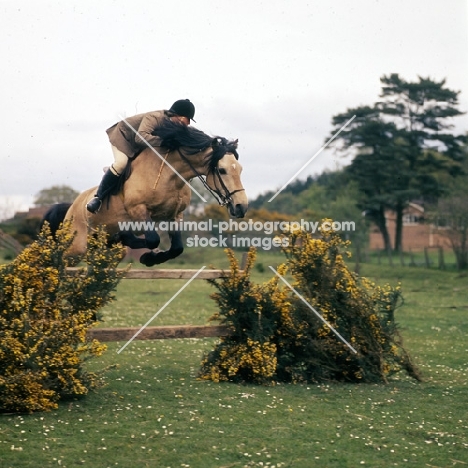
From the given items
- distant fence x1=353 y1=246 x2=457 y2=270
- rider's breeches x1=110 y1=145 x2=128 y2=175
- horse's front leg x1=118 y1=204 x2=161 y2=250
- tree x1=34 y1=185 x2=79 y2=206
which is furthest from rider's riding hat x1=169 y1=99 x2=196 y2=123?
distant fence x1=353 y1=246 x2=457 y2=270

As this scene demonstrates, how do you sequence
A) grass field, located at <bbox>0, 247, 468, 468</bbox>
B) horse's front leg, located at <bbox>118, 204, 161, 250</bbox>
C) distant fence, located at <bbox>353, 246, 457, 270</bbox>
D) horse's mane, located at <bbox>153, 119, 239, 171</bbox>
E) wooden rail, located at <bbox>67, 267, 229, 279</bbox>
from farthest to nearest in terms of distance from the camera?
distant fence, located at <bbox>353, 246, 457, 270</bbox> < horse's mane, located at <bbox>153, 119, 239, 171</bbox> < horse's front leg, located at <bbox>118, 204, 161, 250</bbox> < wooden rail, located at <bbox>67, 267, 229, 279</bbox> < grass field, located at <bbox>0, 247, 468, 468</bbox>

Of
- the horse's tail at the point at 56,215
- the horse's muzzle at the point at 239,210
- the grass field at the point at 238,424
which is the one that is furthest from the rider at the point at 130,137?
the grass field at the point at 238,424

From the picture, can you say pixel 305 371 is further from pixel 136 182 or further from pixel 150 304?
pixel 150 304

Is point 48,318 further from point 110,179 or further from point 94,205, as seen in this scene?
point 110,179

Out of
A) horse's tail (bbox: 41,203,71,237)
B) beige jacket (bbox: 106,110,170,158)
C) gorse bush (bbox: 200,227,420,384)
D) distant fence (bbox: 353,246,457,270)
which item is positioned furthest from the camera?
distant fence (bbox: 353,246,457,270)

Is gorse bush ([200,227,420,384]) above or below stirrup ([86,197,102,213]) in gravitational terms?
below

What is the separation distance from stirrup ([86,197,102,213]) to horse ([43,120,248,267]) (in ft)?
0.46

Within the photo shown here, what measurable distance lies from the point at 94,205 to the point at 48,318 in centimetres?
147

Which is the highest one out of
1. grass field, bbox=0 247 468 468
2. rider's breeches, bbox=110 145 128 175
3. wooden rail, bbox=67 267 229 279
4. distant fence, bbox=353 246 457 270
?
rider's breeches, bbox=110 145 128 175

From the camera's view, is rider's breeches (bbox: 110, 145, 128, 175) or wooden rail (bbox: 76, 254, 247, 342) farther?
rider's breeches (bbox: 110, 145, 128, 175)

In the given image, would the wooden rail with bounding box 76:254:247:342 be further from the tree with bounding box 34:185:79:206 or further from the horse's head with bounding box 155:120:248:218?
the tree with bounding box 34:185:79:206

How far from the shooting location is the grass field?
5.72m

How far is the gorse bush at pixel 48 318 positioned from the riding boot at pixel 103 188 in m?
0.49

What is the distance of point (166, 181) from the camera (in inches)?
311
